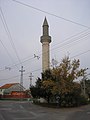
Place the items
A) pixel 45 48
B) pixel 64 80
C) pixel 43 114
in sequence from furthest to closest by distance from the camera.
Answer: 1. pixel 45 48
2. pixel 64 80
3. pixel 43 114

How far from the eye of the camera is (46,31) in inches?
2505

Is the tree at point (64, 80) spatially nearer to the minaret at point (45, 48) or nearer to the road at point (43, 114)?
the road at point (43, 114)

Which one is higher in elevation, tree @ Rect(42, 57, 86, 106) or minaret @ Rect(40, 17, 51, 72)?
minaret @ Rect(40, 17, 51, 72)

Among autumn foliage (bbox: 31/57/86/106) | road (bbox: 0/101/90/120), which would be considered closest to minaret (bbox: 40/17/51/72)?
autumn foliage (bbox: 31/57/86/106)

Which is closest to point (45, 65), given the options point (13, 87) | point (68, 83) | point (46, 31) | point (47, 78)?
point (46, 31)

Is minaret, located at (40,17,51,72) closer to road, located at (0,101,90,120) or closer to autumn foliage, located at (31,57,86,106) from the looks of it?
autumn foliage, located at (31,57,86,106)

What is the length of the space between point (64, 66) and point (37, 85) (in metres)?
11.0

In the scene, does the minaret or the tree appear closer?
the tree

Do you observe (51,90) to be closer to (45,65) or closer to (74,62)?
(74,62)

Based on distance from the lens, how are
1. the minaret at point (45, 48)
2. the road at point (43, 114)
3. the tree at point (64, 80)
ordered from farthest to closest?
the minaret at point (45, 48)
the tree at point (64, 80)
the road at point (43, 114)

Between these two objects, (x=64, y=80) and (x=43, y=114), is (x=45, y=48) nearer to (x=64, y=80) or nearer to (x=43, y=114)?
(x=64, y=80)

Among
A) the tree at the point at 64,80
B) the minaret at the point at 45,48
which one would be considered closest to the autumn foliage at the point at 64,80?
the tree at the point at 64,80

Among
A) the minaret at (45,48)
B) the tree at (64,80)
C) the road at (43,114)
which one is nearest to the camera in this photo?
the road at (43,114)

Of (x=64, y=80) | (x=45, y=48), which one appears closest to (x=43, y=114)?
(x=64, y=80)
